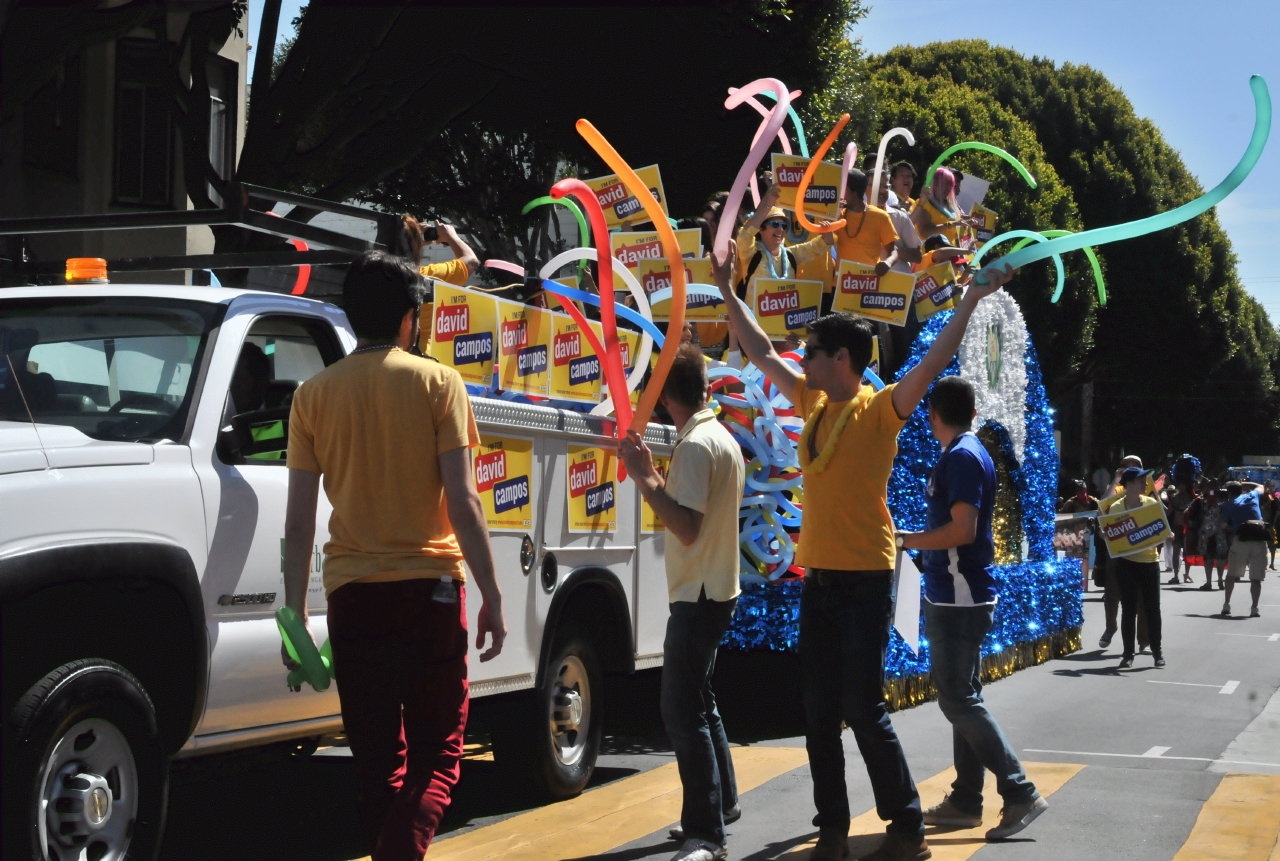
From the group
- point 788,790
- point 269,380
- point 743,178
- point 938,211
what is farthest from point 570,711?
point 938,211

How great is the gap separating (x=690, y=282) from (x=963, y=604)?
342cm

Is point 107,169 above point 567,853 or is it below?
above

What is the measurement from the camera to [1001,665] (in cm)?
1167

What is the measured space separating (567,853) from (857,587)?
1.54m

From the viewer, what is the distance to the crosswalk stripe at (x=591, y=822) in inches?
219

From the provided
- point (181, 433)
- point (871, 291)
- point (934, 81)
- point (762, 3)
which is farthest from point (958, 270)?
point (934, 81)

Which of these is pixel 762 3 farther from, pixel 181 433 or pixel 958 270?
pixel 181 433

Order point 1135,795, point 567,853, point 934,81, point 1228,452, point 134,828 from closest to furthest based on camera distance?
point 134,828
point 567,853
point 1135,795
point 934,81
point 1228,452

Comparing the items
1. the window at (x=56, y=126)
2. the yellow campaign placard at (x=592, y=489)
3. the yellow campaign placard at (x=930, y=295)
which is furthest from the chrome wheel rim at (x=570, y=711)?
the window at (x=56, y=126)

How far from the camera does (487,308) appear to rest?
6.08m

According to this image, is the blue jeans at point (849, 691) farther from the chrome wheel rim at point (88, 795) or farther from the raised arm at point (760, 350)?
the chrome wheel rim at point (88, 795)

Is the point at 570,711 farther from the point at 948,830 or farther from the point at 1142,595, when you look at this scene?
the point at 1142,595

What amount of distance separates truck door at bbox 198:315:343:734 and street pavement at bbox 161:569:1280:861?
0.33 metres

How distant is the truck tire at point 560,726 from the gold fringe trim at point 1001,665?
207 centimetres
